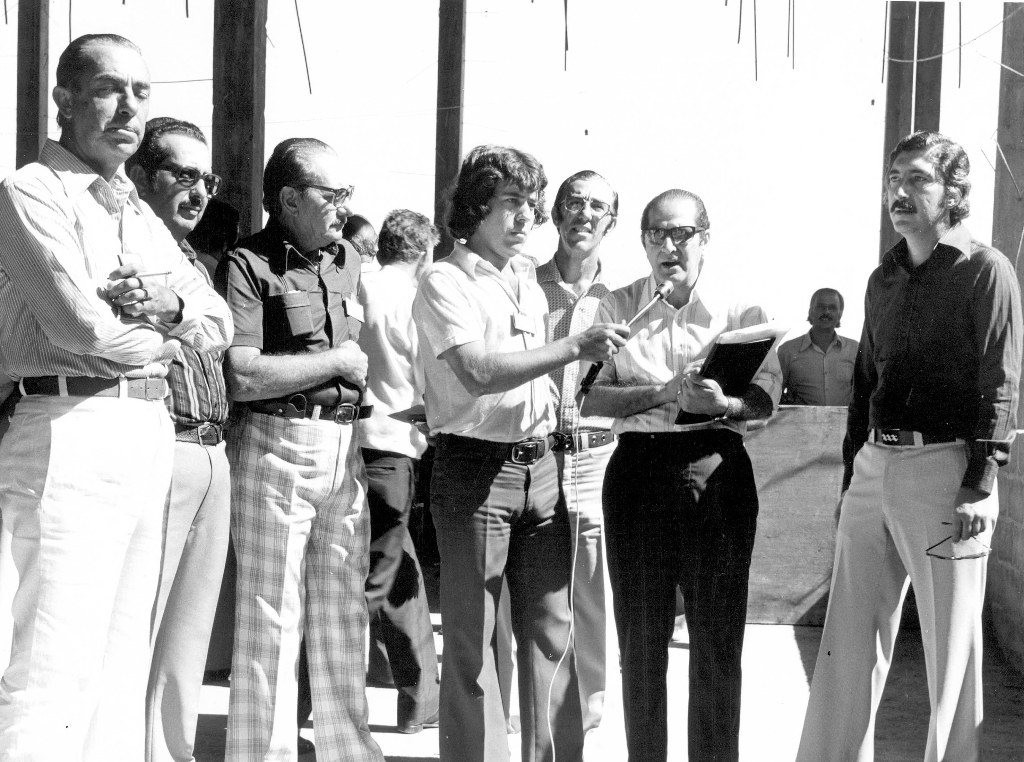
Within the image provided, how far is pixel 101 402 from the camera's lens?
2.75m

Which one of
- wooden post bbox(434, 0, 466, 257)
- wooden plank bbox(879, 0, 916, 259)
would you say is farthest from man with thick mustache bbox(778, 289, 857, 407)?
wooden post bbox(434, 0, 466, 257)

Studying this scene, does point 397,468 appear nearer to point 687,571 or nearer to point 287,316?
point 287,316

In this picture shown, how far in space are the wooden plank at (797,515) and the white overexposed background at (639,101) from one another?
2.11ft

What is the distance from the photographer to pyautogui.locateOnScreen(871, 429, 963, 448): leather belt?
128 inches

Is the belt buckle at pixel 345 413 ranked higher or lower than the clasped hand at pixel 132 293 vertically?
lower

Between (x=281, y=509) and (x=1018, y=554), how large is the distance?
3270 millimetres

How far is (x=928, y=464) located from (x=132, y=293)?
2.14 metres

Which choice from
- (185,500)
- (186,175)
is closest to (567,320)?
(186,175)

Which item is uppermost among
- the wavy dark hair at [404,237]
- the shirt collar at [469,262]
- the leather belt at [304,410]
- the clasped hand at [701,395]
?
the wavy dark hair at [404,237]

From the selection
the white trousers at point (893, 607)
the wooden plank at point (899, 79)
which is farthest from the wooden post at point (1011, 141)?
the white trousers at point (893, 607)

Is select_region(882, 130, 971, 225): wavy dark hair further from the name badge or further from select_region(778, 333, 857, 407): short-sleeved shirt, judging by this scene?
select_region(778, 333, 857, 407): short-sleeved shirt

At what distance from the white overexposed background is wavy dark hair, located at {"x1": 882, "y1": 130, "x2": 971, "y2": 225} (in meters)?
1.82

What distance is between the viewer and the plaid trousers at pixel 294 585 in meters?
3.27

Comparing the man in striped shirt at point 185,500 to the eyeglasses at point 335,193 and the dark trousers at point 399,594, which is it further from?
the dark trousers at point 399,594
